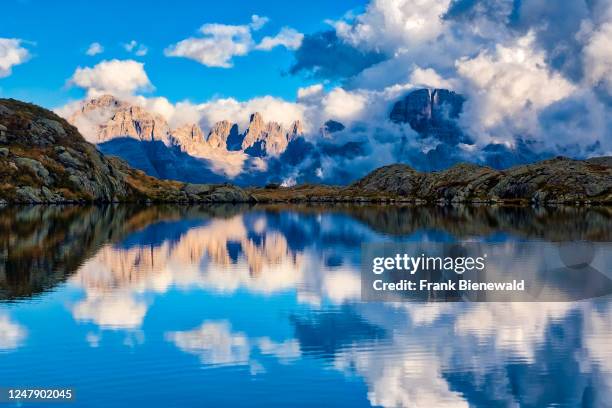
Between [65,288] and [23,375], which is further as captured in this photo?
[65,288]

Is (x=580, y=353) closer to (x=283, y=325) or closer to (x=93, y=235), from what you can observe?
(x=283, y=325)

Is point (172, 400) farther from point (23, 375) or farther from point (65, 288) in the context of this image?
point (65, 288)

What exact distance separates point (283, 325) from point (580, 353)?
23.7 metres

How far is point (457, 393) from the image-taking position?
125ft

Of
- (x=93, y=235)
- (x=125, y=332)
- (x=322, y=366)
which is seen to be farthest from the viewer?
(x=93, y=235)

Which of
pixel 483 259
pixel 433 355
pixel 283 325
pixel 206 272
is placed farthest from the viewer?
pixel 483 259

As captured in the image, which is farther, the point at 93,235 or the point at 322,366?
the point at 93,235

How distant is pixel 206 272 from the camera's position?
87875 mm

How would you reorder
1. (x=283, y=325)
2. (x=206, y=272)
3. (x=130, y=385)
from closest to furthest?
(x=130, y=385) → (x=283, y=325) → (x=206, y=272)

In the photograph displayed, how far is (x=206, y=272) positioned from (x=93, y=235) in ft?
208

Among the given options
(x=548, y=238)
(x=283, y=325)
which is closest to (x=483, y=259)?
(x=548, y=238)

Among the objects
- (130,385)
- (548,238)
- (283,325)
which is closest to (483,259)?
(548,238)

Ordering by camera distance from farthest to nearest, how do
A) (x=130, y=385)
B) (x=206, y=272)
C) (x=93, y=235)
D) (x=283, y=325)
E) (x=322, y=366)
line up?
1. (x=93, y=235)
2. (x=206, y=272)
3. (x=283, y=325)
4. (x=322, y=366)
5. (x=130, y=385)

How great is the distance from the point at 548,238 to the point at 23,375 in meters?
126
